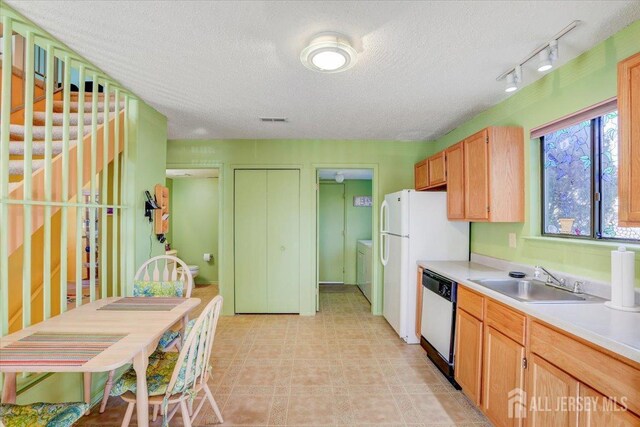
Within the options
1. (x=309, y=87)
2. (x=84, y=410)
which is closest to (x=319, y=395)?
(x=84, y=410)

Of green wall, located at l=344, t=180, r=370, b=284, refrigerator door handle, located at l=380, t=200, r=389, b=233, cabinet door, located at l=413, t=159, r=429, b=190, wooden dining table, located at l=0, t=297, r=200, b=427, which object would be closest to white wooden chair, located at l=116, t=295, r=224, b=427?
wooden dining table, located at l=0, t=297, r=200, b=427

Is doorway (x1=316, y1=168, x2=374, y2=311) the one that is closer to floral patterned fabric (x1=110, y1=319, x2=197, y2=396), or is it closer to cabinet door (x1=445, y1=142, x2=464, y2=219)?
cabinet door (x1=445, y1=142, x2=464, y2=219)

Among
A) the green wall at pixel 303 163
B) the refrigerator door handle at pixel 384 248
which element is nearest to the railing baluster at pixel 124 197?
the green wall at pixel 303 163

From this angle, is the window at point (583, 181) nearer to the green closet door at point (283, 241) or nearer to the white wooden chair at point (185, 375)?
the white wooden chair at point (185, 375)

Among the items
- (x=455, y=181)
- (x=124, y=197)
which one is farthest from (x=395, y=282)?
(x=124, y=197)

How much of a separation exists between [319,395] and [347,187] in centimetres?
424

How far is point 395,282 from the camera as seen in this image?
3.44 m

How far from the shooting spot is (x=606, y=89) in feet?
5.87

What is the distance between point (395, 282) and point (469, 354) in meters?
1.31

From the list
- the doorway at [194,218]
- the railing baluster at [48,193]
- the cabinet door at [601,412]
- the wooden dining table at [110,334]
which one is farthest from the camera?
the doorway at [194,218]

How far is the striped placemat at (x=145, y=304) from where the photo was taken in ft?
6.59

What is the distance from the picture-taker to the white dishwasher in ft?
7.95

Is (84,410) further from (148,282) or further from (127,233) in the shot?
(127,233)

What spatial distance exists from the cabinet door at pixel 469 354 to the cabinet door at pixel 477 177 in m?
0.86
